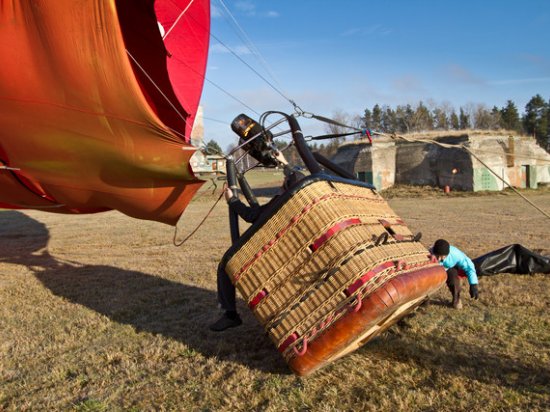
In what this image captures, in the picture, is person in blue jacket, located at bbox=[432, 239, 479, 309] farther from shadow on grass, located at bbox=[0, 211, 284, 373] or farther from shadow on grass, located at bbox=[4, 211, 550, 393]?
shadow on grass, located at bbox=[0, 211, 284, 373]

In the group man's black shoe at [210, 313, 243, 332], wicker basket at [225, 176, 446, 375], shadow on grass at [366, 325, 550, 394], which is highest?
wicker basket at [225, 176, 446, 375]

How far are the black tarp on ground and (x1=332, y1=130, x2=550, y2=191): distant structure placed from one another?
18492 mm

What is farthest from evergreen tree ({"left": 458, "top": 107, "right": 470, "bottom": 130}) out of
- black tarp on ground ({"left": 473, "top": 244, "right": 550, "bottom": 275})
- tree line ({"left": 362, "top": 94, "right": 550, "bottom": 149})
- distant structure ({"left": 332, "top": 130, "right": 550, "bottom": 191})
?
black tarp on ground ({"left": 473, "top": 244, "right": 550, "bottom": 275})

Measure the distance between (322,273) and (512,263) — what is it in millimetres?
4105

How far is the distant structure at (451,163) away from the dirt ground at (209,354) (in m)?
19.1

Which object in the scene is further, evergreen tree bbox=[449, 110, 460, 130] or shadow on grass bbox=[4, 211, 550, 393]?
evergreen tree bbox=[449, 110, 460, 130]

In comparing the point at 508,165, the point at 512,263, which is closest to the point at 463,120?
the point at 508,165

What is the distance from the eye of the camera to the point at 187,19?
6574mm

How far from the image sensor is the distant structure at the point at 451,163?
78.4 ft

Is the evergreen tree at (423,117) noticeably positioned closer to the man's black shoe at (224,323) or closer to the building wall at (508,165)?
the building wall at (508,165)

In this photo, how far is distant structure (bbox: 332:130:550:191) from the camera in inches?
941

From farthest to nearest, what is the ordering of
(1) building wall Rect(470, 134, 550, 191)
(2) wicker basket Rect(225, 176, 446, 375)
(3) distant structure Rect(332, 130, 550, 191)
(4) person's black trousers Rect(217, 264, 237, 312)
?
1. (3) distant structure Rect(332, 130, 550, 191)
2. (1) building wall Rect(470, 134, 550, 191)
3. (4) person's black trousers Rect(217, 264, 237, 312)
4. (2) wicker basket Rect(225, 176, 446, 375)

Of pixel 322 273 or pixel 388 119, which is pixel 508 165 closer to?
pixel 322 273

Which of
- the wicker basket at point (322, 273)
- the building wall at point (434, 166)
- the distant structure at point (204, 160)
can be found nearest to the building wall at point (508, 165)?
the building wall at point (434, 166)
